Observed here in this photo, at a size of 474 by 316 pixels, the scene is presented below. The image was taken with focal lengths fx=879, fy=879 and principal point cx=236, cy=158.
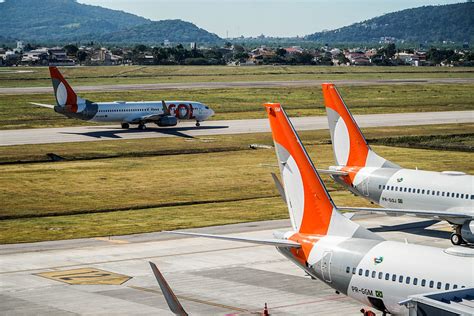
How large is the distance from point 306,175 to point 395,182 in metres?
Result: 23.8

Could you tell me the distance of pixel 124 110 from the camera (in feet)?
403

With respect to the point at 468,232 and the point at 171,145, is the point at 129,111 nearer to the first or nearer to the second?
the point at 171,145

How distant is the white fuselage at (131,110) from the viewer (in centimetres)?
12200

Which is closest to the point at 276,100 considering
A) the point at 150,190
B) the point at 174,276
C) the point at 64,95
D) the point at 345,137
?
the point at 64,95

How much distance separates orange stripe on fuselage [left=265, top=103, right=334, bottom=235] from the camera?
33.9 meters

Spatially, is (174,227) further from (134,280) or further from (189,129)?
(189,129)

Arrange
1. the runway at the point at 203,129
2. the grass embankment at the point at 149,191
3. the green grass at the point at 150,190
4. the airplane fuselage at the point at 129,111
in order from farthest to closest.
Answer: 1. the airplane fuselage at the point at 129,111
2. the runway at the point at 203,129
3. the grass embankment at the point at 149,191
4. the green grass at the point at 150,190

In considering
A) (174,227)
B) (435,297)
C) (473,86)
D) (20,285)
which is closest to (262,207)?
(174,227)

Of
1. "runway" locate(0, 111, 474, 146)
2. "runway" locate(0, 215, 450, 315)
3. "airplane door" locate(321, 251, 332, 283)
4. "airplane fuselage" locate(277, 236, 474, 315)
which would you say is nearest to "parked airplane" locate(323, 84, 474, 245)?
"runway" locate(0, 215, 450, 315)

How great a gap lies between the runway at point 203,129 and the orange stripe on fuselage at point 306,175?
241 ft

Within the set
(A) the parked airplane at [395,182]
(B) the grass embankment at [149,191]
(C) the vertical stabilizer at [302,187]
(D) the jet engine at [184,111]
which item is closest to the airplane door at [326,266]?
(C) the vertical stabilizer at [302,187]

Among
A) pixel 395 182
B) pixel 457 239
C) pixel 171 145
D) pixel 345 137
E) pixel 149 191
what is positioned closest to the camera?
pixel 457 239

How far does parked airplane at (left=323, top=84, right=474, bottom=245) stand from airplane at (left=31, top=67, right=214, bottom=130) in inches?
2581

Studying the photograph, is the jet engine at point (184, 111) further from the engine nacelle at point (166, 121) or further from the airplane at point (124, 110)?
the engine nacelle at point (166, 121)
